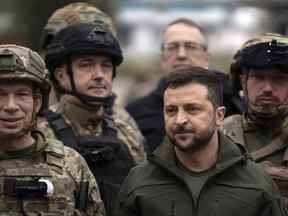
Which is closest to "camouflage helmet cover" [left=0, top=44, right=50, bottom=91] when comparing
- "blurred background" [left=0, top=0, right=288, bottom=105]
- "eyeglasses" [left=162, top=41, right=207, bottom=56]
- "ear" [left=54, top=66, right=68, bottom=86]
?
"ear" [left=54, top=66, right=68, bottom=86]

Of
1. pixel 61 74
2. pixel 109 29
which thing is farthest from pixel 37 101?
pixel 109 29

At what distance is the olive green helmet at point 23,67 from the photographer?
24.6ft

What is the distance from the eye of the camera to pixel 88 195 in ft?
25.1

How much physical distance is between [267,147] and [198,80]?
3.09 ft

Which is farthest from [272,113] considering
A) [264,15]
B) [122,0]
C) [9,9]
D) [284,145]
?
[122,0]

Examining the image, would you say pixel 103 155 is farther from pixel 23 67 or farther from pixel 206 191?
pixel 206 191

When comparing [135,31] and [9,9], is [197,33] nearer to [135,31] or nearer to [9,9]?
[9,9]

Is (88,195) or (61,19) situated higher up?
(61,19)

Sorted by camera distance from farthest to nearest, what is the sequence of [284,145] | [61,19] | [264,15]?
[264,15] → [61,19] → [284,145]

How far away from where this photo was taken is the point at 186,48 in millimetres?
10609

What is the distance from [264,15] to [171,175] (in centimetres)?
2686

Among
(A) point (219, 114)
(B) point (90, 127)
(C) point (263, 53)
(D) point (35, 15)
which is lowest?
(D) point (35, 15)

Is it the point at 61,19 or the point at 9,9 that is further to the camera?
the point at 9,9

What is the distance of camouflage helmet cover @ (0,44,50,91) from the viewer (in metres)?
7.48
